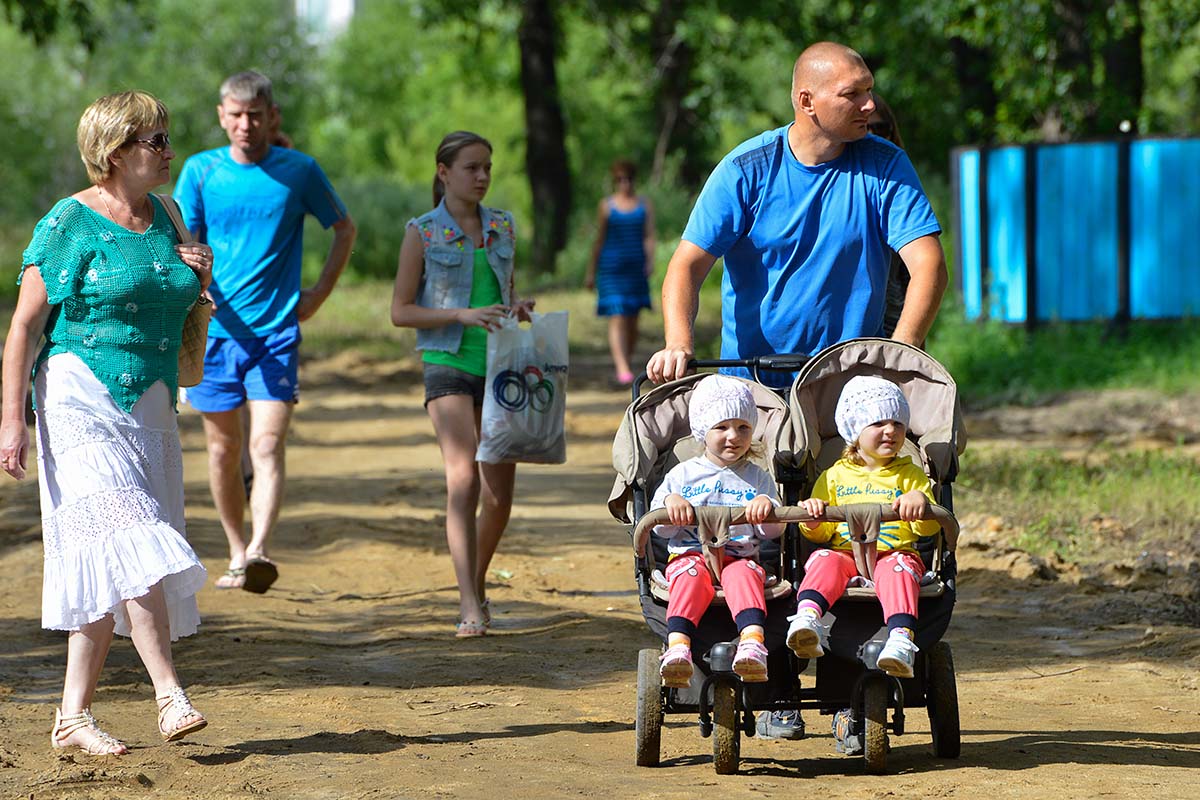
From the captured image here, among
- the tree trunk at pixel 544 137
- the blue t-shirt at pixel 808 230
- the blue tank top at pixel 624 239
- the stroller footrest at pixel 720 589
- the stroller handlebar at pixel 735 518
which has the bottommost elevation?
the stroller footrest at pixel 720 589

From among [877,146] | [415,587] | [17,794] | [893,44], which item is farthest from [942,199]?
[17,794]

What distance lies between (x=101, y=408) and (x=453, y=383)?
2.21 m

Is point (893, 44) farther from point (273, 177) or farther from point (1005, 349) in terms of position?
point (273, 177)

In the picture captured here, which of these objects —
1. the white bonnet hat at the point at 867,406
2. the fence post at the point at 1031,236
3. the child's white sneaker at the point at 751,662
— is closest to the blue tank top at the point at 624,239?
the fence post at the point at 1031,236

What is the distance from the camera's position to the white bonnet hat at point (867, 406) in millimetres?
4980

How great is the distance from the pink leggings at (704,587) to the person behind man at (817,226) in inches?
28.9

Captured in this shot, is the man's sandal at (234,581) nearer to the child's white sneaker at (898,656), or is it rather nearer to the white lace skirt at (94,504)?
the white lace skirt at (94,504)

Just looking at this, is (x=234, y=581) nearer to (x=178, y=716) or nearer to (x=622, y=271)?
(x=178, y=716)

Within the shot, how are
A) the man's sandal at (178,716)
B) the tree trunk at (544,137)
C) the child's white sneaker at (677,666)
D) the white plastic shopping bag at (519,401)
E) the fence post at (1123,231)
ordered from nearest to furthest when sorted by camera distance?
the child's white sneaker at (677,666)
the man's sandal at (178,716)
the white plastic shopping bag at (519,401)
the fence post at (1123,231)
the tree trunk at (544,137)

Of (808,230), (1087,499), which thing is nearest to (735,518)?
(808,230)

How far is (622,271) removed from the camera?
16.0 metres

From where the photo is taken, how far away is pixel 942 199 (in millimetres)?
23172

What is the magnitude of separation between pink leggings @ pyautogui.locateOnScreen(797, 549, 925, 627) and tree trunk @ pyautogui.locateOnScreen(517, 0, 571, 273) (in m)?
25.4

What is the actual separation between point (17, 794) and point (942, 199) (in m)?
19.6
